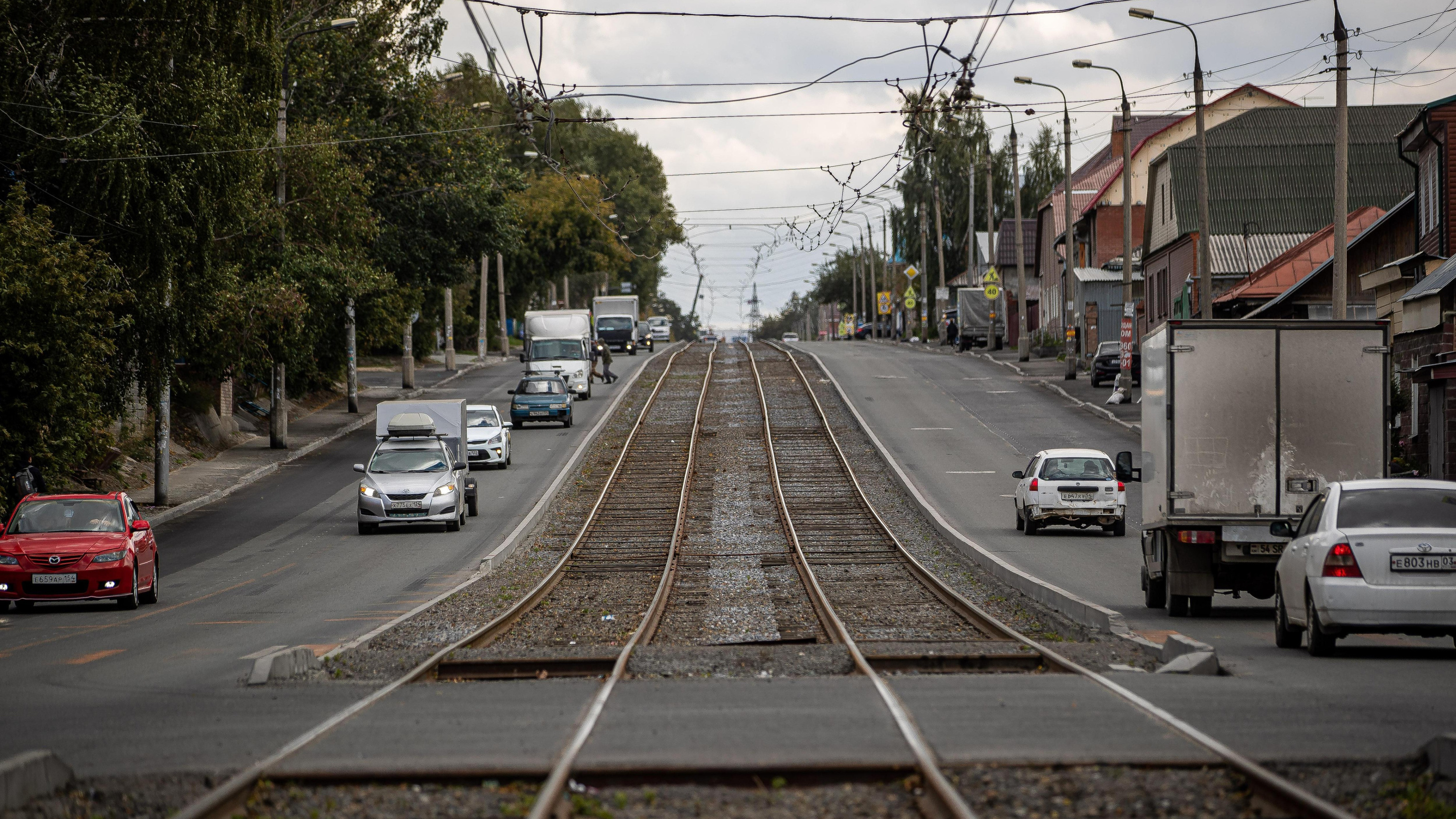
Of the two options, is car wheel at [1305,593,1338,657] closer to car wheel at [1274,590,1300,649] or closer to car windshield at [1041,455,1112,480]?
car wheel at [1274,590,1300,649]

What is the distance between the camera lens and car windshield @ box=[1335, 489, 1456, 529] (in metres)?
12.4

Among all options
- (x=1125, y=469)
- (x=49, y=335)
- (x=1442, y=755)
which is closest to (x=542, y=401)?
(x=49, y=335)

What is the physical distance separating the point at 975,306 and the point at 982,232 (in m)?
29.2

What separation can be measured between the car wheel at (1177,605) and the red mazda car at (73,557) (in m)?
12.8

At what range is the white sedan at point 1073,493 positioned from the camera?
27.3 metres

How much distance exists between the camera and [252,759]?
801 cm

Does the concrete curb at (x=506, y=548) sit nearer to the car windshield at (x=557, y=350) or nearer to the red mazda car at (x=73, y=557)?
the red mazda car at (x=73, y=557)

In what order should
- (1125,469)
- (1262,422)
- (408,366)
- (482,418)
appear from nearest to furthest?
1. (1262,422)
2. (1125,469)
3. (482,418)
4. (408,366)

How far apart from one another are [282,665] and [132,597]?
348 inches

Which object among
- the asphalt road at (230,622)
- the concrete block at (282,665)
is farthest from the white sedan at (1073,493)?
the concrete block at (282,665)

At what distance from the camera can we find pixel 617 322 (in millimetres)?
83750

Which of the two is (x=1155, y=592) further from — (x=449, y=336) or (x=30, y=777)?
(x=449, y=336)

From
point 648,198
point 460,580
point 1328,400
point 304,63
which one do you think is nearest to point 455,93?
point 648,198

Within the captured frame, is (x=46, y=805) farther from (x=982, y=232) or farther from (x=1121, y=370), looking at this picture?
(x=982, y=232)
